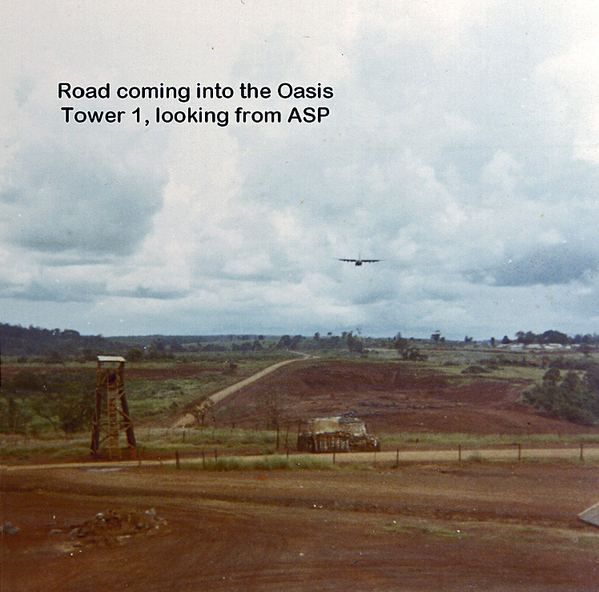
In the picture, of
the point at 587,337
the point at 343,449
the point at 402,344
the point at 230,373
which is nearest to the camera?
the point at 343,449

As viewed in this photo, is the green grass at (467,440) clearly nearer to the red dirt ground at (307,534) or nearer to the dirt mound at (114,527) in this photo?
the red dirt ground at (307,534)

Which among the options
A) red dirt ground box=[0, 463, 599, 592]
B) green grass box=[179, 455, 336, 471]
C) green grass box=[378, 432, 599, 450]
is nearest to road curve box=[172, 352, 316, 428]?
green grass box=[179, 455, 336, 471]

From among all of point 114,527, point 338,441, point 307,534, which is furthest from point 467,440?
point 114,527

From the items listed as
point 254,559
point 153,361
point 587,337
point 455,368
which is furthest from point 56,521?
point 587,337

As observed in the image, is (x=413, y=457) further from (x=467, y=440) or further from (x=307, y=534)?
(x=307, y=534)

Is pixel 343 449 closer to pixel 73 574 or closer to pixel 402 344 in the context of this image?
pixel 73 574

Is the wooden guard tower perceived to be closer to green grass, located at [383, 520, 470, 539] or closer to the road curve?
the road curve
